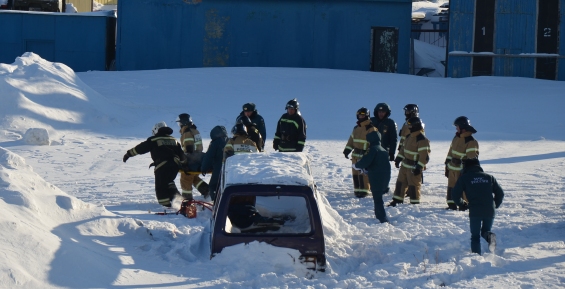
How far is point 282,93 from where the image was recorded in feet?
73.8

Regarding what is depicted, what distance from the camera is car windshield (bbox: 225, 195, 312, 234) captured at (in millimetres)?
8328

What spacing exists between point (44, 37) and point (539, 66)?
16599 millimetres

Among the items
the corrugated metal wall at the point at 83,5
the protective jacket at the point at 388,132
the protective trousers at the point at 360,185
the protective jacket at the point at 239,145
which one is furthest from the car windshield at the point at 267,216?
the corrugated metal wall at the point at 83,5

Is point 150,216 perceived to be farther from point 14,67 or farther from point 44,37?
point 44,37

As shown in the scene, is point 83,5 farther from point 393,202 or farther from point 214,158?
point 393,202

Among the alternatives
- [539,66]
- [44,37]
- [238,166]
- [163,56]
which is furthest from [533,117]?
[44,37]

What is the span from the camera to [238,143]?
438 inches

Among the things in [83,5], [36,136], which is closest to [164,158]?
[36,136]

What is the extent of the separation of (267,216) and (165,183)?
9.26ft

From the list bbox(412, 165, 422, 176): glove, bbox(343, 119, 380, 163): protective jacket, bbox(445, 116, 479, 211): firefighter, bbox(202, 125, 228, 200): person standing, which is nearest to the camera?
bbox(445, 116, 479, 211): firefighter

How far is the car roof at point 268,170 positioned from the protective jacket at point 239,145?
6.86 feet

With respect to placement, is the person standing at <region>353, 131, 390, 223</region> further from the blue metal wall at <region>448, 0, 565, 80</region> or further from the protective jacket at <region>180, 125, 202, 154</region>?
the blue metal wall at <region>448, 0, 565, 80</region>

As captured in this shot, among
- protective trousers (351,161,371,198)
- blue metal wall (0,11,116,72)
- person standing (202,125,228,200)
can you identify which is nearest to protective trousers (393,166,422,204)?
protective trousers (351,161,371,198)

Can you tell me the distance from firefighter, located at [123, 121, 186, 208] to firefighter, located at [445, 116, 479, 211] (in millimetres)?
3929
